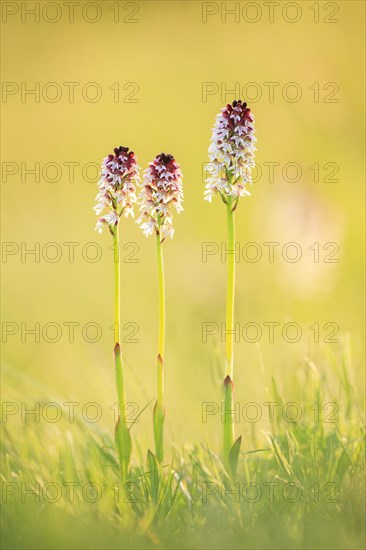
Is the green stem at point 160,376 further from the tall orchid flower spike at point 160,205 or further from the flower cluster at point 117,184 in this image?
the flower cluster at point 117,184

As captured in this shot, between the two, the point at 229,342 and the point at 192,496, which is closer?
the point at 229,342

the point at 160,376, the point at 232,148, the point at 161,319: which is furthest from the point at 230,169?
the point at 160,376

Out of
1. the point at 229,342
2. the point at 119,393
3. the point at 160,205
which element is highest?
the point at 160,205

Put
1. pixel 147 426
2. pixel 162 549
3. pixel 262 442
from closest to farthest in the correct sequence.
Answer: pixel 162 549 → pixel 262 442 → pixel 147 426

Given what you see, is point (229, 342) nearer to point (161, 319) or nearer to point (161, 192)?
point (161, 319)

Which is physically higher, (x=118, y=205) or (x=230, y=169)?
(x=230, y=169)

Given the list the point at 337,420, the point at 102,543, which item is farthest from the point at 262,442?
the point at 102,543

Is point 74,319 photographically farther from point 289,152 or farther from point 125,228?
point 289,152
